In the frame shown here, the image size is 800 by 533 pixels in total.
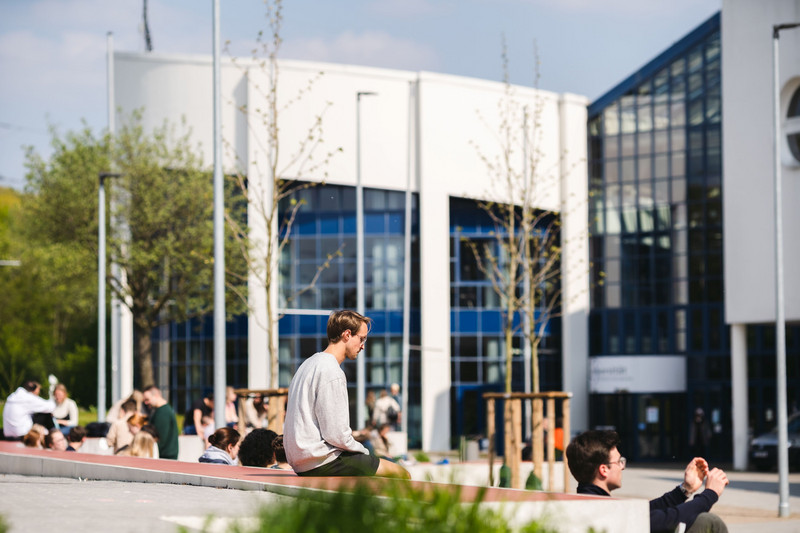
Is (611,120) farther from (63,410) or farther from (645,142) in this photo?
(63,410)

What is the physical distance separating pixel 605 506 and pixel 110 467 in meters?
4.75

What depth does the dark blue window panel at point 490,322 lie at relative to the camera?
1772 inches

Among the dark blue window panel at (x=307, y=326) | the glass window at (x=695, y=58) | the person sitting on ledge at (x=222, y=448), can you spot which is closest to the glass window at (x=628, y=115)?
the glass window at (x=695, y=58)

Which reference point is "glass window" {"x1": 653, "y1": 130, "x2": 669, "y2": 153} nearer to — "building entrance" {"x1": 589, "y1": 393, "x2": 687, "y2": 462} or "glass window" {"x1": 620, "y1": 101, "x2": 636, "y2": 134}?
"glass window" {"x1": 620, "y1": 101, "x2": 636, "y2": 134}

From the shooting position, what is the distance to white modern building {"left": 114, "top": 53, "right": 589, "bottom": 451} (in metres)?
42.9

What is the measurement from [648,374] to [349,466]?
36443mm

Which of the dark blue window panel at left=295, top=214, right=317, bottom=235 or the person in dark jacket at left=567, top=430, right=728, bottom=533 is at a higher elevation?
the dark blue window panel at left=295, top=214, right=317, bottom=235

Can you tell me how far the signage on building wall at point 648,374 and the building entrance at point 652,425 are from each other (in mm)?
364

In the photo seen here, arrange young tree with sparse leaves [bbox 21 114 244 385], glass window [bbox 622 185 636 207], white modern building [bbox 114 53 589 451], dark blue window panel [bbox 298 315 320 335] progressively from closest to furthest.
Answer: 1. young tree with sparse leaves [bbox 21 114 244 385]
2. white modern building [bbox 114 53 589 451]
3. glass window [bbox 622 185 636 207]
4. dark blue window panel [bbox 298 315 320 335]

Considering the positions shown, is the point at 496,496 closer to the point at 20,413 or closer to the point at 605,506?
the point at 605,506

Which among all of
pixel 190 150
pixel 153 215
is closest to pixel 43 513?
pixel 153 215

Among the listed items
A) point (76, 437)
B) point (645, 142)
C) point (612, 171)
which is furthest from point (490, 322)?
point (76, 437)

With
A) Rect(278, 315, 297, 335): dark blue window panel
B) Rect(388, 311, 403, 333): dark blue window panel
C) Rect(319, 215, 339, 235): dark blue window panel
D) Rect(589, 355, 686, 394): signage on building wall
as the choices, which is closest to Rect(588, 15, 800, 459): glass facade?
Rect(589, 355, 686, 394): signage on building wall

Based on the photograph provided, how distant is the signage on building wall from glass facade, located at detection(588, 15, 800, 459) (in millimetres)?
365
